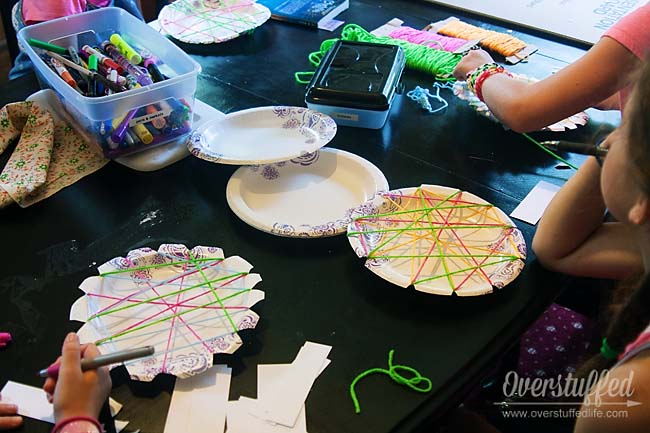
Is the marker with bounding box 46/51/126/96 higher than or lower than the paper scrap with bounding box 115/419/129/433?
higher

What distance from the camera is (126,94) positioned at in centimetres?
97

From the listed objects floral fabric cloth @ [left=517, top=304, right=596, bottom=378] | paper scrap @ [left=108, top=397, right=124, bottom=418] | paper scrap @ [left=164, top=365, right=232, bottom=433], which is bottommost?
floral fabric cloth @ [left=517, top=304, right=596, bottom=378]

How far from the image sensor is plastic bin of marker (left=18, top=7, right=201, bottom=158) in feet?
3.24

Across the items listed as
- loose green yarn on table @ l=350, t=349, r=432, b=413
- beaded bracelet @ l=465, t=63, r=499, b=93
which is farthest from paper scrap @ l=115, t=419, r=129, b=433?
beaded bracelet @ l=465, t=63, r=499, b=93

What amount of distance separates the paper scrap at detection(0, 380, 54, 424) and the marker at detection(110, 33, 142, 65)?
62 cm

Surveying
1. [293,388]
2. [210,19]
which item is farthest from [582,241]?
[210,19]

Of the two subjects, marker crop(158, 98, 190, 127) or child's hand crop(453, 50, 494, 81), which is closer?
marker crop(158, 98, 190, 127)

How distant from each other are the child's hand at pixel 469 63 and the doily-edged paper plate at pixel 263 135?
31 cm

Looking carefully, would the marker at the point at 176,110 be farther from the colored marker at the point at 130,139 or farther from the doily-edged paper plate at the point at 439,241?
the doily-edged paper plate at the point at 439,241

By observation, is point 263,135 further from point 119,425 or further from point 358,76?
point 119,425

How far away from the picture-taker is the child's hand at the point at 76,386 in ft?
2.06

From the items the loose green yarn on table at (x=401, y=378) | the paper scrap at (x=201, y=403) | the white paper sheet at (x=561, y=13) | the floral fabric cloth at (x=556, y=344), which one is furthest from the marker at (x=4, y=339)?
the white paper sheet at (x=561, y=13)

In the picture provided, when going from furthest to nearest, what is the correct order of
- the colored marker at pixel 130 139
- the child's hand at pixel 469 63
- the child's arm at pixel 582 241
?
the child's hand at pixel 469 63
the colored marker at pixel 130 139
the child's arm at pixel 582 241

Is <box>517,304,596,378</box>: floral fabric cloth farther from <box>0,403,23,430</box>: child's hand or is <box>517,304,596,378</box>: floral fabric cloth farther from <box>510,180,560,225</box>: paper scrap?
<box>0,403,23,430</box>: child's hand
